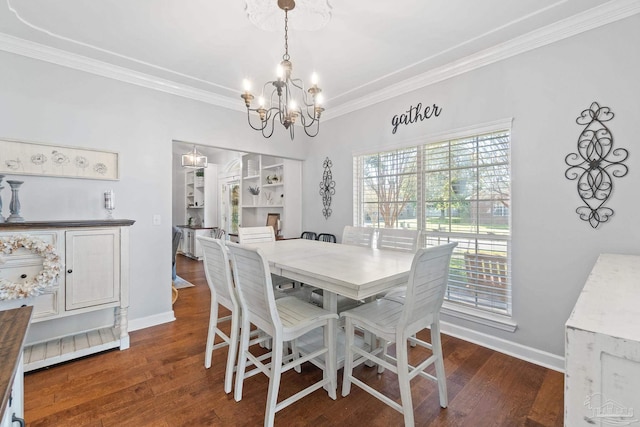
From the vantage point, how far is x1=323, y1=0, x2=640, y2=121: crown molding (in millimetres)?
2021

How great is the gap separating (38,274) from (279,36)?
266 centimetres

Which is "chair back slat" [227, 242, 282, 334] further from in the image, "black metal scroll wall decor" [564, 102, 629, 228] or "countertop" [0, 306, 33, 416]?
"black metal scroll wall decor" [564, 102, 629, 228]

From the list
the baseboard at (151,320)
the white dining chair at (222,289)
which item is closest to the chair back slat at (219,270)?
the white dining chair at (222,289)

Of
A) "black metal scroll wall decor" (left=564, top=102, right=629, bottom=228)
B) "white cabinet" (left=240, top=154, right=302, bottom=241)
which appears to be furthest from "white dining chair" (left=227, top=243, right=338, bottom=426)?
"white cabinet" (left=240, top=154, right=302, bottom=241)

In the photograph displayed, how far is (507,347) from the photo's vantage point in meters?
2.53

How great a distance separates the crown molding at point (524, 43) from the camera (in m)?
2.02

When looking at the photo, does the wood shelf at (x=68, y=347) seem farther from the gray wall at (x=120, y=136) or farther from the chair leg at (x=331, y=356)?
the chair leg at (x=331, y=356)

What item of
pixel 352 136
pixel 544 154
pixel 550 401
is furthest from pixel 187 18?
pixel 550 401

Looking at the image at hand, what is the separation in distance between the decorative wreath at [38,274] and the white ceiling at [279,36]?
170cm

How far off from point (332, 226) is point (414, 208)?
131 centimetres

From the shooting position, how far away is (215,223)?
7379 millimetres

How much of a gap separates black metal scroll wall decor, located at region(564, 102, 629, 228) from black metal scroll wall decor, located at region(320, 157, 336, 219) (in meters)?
2.67

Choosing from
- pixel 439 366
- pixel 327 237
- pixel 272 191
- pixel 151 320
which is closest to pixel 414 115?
pixel 327 237

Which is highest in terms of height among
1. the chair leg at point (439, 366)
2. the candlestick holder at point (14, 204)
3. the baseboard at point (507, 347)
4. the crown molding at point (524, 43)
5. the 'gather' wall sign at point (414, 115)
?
the crown molding at point (524, 43)
